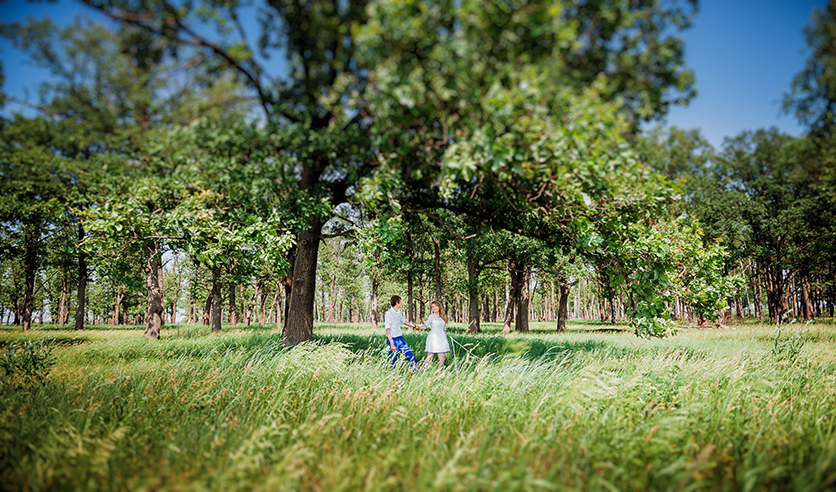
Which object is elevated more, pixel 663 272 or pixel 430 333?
pixel 663 272

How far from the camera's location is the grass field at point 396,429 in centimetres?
266

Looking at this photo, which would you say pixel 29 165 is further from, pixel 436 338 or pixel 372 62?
pixel 436 338

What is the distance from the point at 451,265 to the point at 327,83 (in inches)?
1083

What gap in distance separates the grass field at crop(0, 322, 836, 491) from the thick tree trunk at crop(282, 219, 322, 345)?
8.13 ft

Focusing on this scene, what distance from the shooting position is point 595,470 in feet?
9.97

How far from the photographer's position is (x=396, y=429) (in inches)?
151

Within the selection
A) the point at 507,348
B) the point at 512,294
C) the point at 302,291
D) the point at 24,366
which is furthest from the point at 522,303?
the point at 24,366

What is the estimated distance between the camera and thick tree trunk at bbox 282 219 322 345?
880 centimetres

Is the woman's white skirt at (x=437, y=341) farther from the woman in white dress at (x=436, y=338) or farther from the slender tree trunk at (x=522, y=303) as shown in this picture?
the slender tree trunk at (x=522, y=303)

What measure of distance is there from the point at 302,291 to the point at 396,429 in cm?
595

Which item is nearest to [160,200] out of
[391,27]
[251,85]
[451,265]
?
[251,85]

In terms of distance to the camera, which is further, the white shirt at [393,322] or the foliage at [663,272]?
the white shirt at [393,322]

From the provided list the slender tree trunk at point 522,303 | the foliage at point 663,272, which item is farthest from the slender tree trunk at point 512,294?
the foliage at point 663,272

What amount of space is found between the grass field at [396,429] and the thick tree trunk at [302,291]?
8.13 feet
